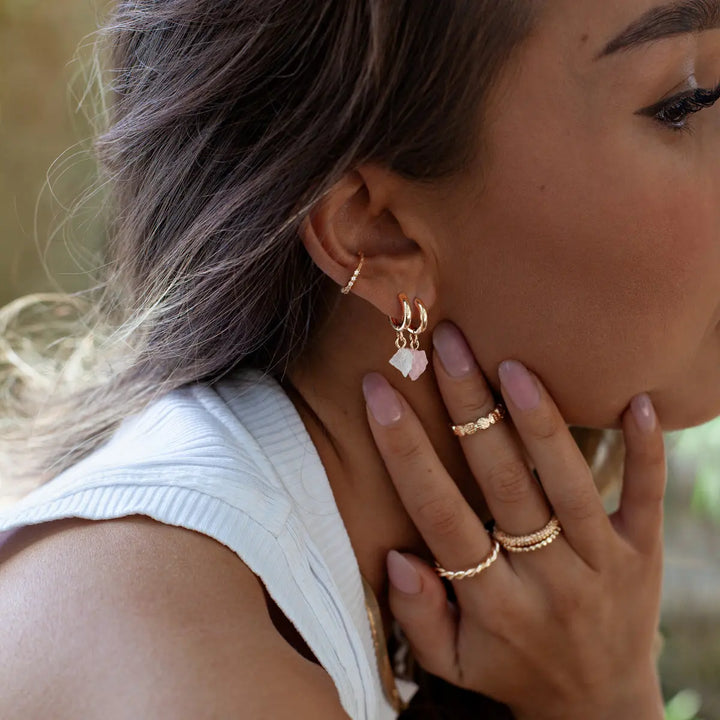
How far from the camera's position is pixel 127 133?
126cm

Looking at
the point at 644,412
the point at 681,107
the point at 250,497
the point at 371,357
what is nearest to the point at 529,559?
the point at 644,412

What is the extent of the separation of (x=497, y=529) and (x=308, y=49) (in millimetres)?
707

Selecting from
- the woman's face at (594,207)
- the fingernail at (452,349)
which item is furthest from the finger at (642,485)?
the fingernail at (452,349)

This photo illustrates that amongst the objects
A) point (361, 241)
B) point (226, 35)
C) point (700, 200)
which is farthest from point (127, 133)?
point (700, 200)

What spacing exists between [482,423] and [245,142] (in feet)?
1.58

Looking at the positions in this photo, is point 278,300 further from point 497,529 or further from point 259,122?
point 497,529

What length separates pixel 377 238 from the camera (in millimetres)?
1211

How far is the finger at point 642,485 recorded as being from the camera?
139cm

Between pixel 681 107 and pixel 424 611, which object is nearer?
pixel 681 107

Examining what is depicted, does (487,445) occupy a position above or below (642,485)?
above

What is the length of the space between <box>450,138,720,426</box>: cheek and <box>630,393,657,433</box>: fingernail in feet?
0.20

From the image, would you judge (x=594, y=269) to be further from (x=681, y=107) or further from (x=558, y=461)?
(x=558, y=461)

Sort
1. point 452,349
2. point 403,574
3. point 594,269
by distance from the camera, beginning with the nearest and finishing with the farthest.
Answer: point 594,269 < point 452,349 < point 403,574

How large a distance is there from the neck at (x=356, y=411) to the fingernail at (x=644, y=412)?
0.83 ft
